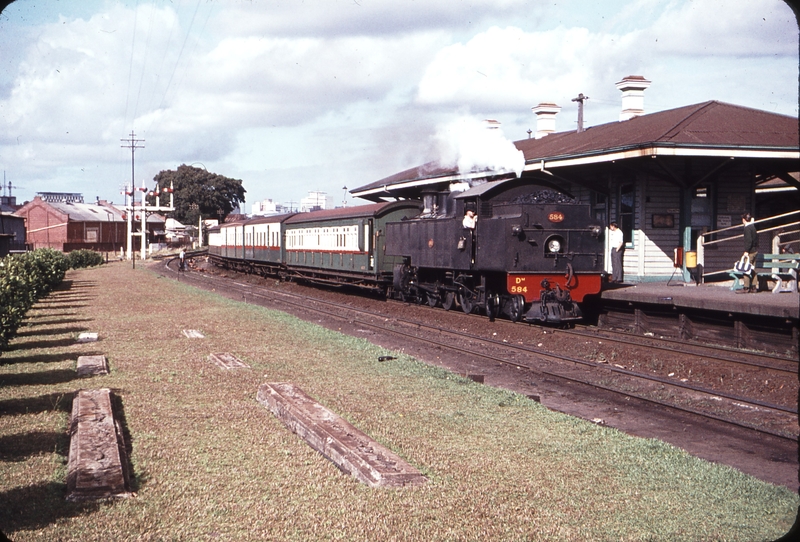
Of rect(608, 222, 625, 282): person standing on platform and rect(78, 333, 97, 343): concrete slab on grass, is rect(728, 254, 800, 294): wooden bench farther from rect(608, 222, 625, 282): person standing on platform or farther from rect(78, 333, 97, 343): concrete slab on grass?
rect(78, 333, 97, 343): concrete slab on grass

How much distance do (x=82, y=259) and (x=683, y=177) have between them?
42.8 m

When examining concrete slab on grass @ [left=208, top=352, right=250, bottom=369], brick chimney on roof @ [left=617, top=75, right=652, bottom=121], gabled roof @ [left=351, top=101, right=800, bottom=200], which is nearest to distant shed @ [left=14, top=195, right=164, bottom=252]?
gabled roof @ [left=351, top=101, right=800, bottom=200]

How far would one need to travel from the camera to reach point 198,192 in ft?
302

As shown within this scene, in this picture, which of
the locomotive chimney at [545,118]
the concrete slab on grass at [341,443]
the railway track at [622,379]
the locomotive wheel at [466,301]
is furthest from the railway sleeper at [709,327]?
the locomotive chimney at [545,118]

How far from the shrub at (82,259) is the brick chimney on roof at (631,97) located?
3384cm

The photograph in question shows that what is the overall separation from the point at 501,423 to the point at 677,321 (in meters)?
8.59

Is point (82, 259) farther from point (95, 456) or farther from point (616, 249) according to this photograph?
point (95, 456)

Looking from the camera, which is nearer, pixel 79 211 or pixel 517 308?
pixel 517 308

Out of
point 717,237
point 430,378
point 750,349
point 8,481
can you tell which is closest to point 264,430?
point 8,481

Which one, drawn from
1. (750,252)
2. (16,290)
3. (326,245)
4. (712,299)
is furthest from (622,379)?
(326,245)

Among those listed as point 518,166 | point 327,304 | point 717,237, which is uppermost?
point 518,166

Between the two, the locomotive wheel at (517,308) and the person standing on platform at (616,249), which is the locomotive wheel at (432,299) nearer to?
the locomotive wheel at (517,308)

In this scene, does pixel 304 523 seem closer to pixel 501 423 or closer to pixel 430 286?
pixel 501 423

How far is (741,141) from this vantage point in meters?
18.1
